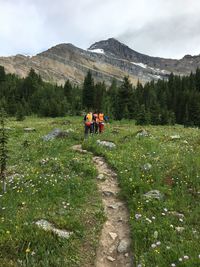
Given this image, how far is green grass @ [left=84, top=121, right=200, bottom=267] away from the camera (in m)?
9.23

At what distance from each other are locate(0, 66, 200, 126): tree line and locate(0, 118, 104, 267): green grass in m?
16.4

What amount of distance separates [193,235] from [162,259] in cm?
177

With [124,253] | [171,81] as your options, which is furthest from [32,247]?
[171,81]

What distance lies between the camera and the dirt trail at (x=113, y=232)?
31.7 feet

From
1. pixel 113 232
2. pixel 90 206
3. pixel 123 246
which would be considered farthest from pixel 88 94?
pixel 123 246

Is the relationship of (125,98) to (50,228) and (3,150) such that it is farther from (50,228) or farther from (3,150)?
(50,228)

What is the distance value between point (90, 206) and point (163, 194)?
3.16 metres

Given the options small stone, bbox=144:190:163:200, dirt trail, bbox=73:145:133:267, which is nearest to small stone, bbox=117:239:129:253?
dirt trail, bbox=73:145:133:267

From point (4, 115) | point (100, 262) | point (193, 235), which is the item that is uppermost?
point (4, 115)

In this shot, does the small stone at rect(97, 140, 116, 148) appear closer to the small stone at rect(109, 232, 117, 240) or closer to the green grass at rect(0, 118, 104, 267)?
the green grass at rect(0, 118, 104, 267)

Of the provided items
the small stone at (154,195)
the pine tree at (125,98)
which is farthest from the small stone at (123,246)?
the pine tree at (125,98)

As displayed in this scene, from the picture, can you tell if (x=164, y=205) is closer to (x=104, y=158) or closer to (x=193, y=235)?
(x=193, y=235)

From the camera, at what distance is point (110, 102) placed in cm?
7719

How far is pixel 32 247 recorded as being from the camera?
9.65 metres
